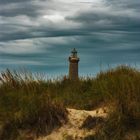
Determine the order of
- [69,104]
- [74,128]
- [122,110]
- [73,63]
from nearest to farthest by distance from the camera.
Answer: [122,110] → [74,128] → [69,104] → [73,63]

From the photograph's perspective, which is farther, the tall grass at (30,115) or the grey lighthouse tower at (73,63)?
the grey lighthouse tower at (73,63)

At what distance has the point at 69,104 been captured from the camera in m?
12.5

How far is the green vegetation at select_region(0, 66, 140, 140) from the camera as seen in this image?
428 inches

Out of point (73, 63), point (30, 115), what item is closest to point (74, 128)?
point (30, 115)

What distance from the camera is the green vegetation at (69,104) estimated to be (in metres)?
10.9

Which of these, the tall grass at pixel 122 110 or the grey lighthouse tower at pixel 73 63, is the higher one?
the grey lighthouse tower at pixel 73 63

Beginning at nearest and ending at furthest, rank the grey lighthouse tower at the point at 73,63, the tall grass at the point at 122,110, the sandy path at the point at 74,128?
the tall grass at the point at 122,110, the sandy path at the point at 74,128, the grey lighthouse tower at the point at 73,63

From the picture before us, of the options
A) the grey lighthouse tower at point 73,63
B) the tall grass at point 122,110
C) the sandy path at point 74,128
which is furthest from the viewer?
the grey lighthouse tower at point 73,63

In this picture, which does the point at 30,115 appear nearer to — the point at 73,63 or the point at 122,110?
the point at 122,110

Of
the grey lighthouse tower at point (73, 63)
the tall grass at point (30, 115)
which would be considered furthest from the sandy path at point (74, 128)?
the grey lighthouse tower at point (73, 63)

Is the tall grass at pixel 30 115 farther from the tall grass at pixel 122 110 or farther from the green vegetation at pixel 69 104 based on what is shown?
the tall grass at pixel 122 110

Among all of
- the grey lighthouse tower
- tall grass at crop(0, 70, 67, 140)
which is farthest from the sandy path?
the grey lighthouse tower

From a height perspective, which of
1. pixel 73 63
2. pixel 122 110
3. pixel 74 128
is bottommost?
pixel 74 128

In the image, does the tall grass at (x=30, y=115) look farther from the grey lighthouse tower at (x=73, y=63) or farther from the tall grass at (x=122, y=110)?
the grey lighthouse tower at (x=73, y=63)
